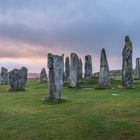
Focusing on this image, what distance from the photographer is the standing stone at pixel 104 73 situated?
62.2 metres

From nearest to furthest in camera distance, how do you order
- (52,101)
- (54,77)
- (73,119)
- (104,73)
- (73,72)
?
(73,119) → (52,101) → (54,77) → (104,73) → (73,72)

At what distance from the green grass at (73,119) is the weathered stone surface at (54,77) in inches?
46.2

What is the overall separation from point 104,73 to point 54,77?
58.8 feet

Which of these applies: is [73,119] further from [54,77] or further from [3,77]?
[3,77]

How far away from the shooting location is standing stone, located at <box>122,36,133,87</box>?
60.6 metres

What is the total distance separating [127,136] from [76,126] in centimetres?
385

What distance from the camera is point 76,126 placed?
31.2 m

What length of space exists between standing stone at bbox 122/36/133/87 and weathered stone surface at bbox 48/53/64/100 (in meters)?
16.1

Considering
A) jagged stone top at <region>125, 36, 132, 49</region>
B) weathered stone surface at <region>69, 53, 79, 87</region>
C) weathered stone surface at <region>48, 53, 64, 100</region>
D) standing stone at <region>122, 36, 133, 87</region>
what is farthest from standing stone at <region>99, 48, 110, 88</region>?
weathered stone surface at <region>48, 53, 64, 100</region>

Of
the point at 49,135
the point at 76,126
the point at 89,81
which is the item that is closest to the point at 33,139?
the point at 49,135

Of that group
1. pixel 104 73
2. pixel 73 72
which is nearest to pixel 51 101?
pixel 104 73

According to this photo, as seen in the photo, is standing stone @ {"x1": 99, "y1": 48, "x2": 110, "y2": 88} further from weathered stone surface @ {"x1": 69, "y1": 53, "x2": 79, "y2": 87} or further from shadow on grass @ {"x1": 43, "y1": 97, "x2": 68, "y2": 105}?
shadow on grass @ {"x1": 43, "y1": 97, "x2": 68, "y2": 105}

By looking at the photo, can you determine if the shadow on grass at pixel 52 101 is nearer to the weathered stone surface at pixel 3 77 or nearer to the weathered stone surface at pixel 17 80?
the weathered stone surface at pixel 17 80

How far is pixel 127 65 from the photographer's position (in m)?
61.7
